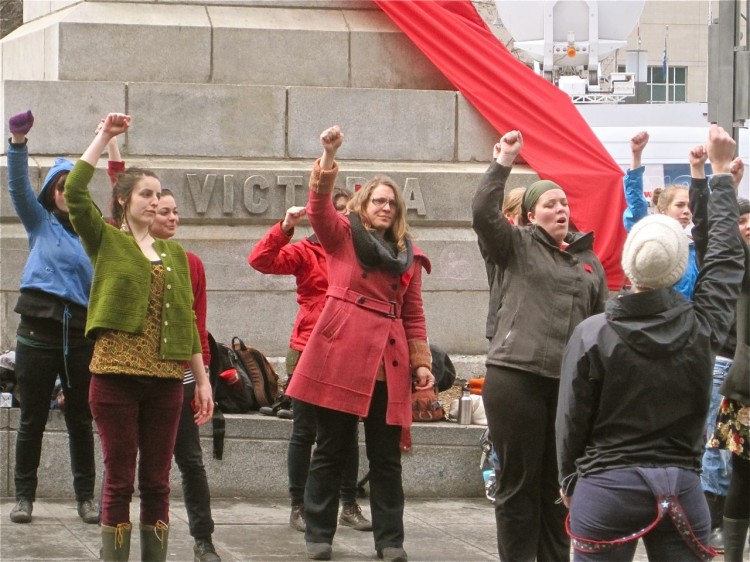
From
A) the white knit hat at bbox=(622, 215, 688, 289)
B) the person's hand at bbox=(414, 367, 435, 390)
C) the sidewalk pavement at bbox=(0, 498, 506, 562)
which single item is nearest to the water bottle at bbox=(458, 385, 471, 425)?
the sidewalk pavement at bbox=(0, 498, 506, 562)

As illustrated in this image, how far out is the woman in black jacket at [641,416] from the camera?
4.49 m

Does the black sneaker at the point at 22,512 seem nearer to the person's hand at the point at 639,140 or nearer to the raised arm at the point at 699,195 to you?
the person's hand at the point at 639,140

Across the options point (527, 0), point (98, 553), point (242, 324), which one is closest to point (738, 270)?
point (98, 553)

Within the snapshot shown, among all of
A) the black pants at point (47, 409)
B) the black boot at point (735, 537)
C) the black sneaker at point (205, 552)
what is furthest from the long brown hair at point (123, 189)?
the black boot at point (735, 537)

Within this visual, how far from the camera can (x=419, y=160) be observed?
997cm

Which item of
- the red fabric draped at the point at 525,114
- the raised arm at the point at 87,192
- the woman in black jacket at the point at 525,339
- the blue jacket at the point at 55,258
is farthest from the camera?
the red fabric draped at the point at 525,114

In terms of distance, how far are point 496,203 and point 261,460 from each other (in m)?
2.87

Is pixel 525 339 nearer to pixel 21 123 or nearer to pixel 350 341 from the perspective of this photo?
pixel 350 341

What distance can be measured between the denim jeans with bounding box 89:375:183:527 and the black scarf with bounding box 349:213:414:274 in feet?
4.08

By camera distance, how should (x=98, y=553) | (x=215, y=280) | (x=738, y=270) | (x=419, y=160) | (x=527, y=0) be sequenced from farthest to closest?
(x=527, y=0), (x=419, y=160), (x=215, y=280), (x=98, y=553), (x=738, y=270)

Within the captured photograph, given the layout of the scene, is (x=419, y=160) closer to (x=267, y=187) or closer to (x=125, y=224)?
(x=267, y=187)

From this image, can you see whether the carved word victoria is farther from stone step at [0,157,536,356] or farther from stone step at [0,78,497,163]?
stone step at [0,78,497,163]

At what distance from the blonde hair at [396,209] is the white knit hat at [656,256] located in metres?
2.32

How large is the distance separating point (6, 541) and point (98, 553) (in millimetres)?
512
